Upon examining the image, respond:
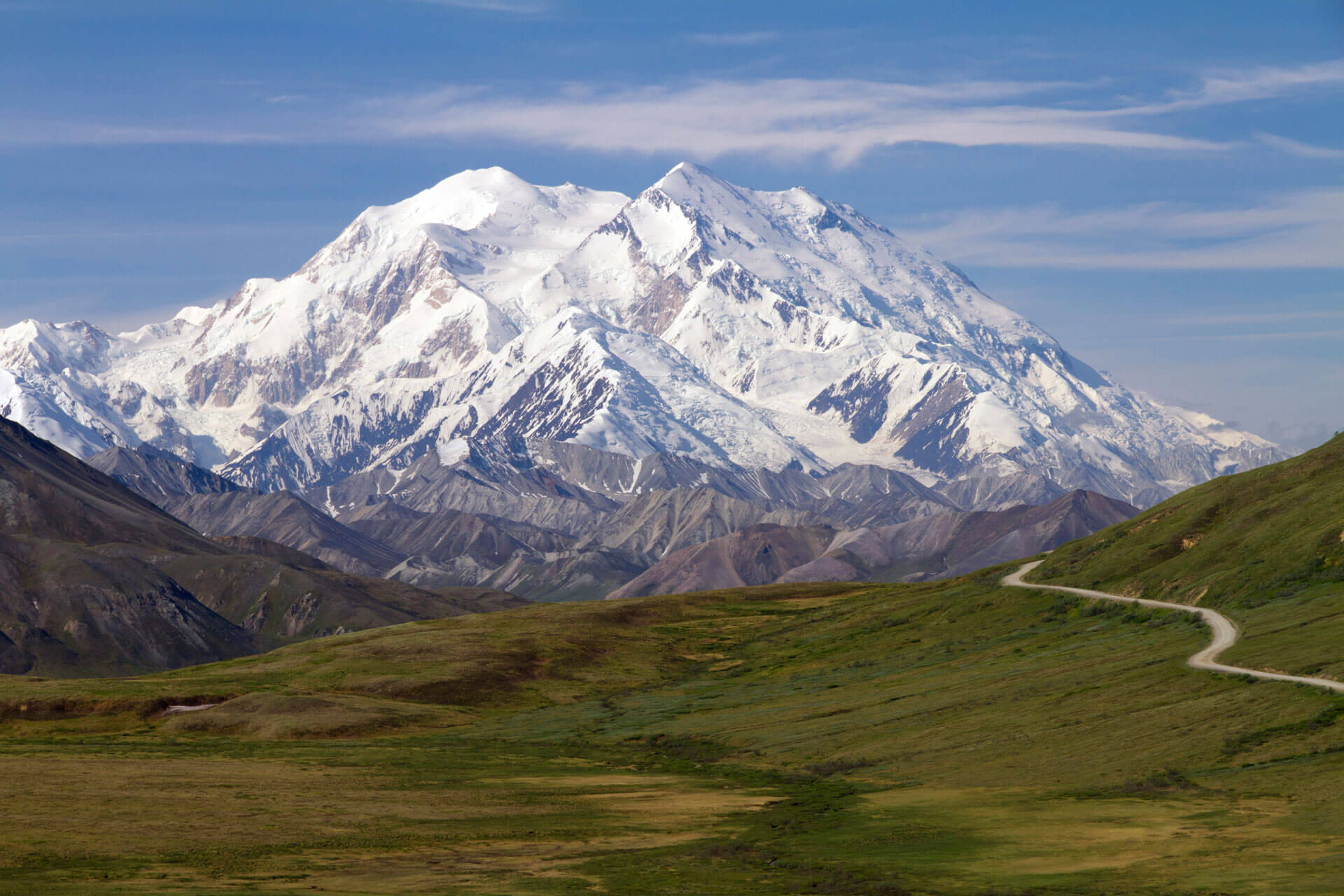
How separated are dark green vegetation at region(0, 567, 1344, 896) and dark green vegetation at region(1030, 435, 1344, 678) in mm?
6913

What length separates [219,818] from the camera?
92188 mm

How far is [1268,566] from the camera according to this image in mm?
154750

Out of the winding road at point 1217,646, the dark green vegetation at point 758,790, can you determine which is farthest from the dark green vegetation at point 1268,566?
the dark green vegetation at point 758,790

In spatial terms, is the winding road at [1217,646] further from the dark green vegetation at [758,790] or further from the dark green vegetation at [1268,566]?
the dark green vegetation at [758,790]

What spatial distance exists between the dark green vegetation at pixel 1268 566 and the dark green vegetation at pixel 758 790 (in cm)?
691

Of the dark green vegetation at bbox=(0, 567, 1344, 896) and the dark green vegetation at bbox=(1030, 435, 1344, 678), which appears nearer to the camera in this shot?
the dark green vegetation at bbox=(0, 567, 1344, 896)

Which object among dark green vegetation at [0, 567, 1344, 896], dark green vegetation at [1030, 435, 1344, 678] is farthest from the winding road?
dark green vegetation at [0, 567, 1344, 896]

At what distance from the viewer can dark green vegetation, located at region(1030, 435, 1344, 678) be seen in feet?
375

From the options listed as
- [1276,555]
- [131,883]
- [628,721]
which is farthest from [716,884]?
[1276,555]

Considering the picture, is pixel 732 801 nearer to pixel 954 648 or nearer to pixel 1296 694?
pixel 1296 694

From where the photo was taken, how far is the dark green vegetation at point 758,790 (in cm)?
7188

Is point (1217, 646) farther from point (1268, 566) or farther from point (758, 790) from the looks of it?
point (758, 790)

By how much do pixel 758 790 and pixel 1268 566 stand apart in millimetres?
74595

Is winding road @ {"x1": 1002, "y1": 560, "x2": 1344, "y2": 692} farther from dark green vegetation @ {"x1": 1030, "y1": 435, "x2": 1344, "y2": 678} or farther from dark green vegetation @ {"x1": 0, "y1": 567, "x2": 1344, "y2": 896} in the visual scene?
dark green vegetation @ {"x1": 0, "y1": 567, "x2": 1344, "y2": 896}
